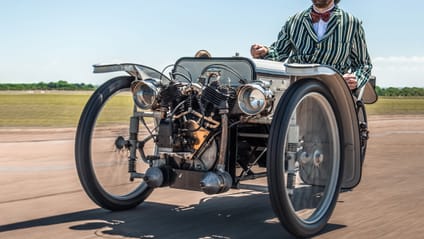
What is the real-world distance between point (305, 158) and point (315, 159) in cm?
15

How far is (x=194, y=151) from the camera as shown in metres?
5.58

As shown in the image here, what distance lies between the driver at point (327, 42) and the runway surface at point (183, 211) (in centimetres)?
138

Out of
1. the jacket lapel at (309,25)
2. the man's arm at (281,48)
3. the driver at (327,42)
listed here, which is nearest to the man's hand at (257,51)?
the driver at (327,42)

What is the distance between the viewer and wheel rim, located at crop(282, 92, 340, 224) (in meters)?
5.72

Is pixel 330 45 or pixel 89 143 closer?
pixel 89 143

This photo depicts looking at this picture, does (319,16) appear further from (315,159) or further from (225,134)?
(225,134)

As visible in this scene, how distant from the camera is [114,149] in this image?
20.9 ft

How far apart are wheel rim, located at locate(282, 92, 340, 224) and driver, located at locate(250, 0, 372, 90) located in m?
1.12

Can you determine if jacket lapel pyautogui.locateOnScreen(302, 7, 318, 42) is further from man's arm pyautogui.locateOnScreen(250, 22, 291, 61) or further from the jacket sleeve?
the jacket sleeve

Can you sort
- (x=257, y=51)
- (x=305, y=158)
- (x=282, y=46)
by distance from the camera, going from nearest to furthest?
(x=305, y=158)
(x=257, y=51)
(x=282, y=46)

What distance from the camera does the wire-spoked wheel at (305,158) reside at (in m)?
5.09

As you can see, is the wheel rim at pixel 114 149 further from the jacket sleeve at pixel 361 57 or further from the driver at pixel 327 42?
the jacket sleeve at pixel 361 57

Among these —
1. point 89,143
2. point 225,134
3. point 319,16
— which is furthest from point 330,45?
point 89,143

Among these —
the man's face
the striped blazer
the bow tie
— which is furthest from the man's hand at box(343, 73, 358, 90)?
the man's face
